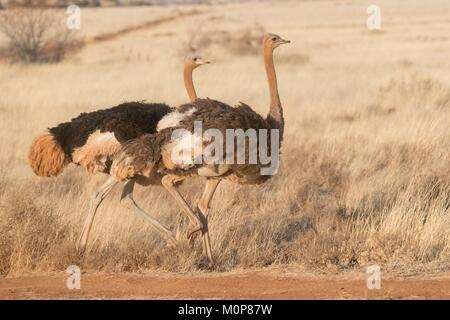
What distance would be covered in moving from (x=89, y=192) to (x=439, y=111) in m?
6.16

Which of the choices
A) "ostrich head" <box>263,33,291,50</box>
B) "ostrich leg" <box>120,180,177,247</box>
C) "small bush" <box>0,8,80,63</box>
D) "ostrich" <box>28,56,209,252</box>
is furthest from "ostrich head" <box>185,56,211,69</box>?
"small bush" <box>0,8,80,63</box>

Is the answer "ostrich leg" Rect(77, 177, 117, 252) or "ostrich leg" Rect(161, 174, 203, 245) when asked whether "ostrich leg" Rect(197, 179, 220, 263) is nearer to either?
"ostrich leg" Rect(161, 174, 203, 245)

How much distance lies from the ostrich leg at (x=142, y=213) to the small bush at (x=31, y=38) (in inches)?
690

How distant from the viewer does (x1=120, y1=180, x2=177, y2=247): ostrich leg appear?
735 centimetres

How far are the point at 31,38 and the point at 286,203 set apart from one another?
58.5 ft

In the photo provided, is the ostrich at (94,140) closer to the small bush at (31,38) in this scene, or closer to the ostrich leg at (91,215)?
the ostrich leg at (91,215)

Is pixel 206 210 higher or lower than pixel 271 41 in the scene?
lower

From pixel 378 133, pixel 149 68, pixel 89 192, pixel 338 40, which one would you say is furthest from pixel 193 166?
pixel 338 40

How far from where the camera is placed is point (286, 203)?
29.9 ft

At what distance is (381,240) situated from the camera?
737cm

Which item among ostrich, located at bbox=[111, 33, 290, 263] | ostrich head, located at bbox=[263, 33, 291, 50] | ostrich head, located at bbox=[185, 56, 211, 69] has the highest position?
ostrich head, located at bbox=[263, 33, 291, 50]

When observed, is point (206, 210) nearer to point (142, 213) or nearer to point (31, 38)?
point (142, 213)

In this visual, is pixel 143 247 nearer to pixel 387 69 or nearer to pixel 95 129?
pixel 95 129

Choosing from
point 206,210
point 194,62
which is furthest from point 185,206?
point 194,62
